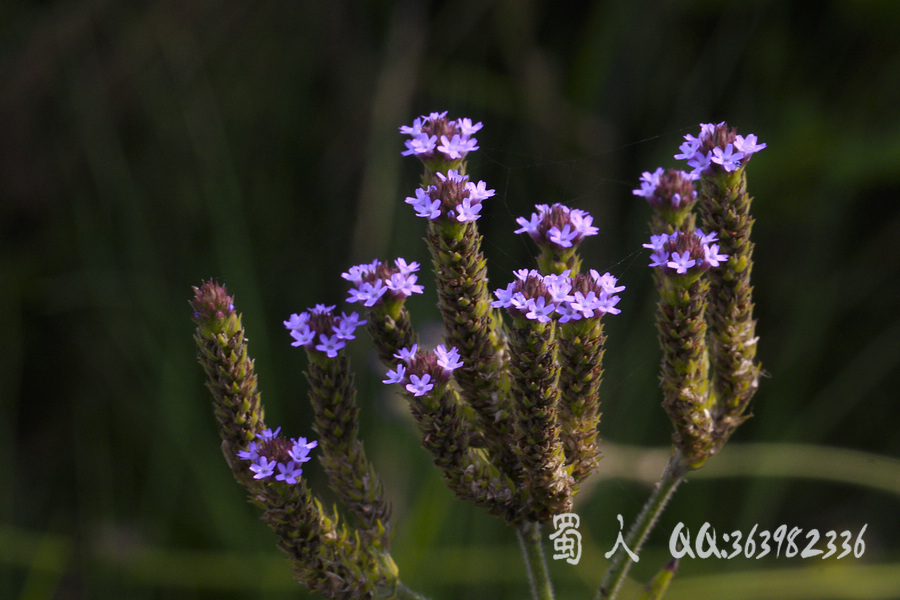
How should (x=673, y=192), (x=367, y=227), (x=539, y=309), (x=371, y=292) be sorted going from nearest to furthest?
(x=539, y=309) → (x=371, y=292) → (x=673, y=192) → (x=367, y=227)

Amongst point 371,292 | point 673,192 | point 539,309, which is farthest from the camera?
point 673,192

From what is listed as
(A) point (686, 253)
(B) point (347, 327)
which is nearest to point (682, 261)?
(A) point (686, 253)

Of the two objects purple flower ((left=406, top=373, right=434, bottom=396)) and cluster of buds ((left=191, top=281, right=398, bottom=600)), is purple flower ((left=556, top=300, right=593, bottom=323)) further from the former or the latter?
cluster of buds ((left=191, top=281, right=398, bottom=600))

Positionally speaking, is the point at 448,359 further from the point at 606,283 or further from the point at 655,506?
the point at 655,506

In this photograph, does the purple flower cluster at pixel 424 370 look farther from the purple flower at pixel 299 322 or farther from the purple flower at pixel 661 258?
the purple flower at pixel 661 258

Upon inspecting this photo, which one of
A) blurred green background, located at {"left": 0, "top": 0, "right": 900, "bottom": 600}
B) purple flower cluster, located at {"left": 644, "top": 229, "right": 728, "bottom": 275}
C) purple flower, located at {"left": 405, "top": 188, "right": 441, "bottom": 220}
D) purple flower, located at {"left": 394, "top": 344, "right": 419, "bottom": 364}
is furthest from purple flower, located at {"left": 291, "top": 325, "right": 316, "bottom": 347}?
blurred green background, located at {"left": 0, "top": 0, "right": 900, "bottom": 600}

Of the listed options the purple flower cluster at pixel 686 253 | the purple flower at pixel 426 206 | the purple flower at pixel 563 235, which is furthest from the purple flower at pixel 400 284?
the purple flower cluster at pixel 686 253
